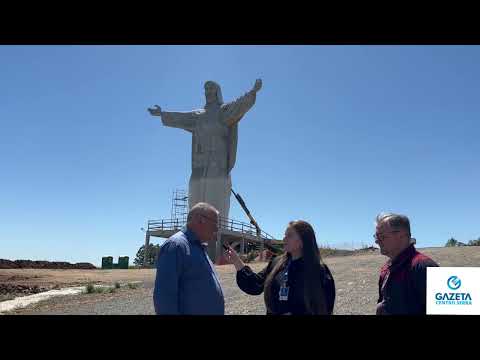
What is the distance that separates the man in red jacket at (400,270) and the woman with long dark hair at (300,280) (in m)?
0.43

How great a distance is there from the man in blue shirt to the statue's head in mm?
18820

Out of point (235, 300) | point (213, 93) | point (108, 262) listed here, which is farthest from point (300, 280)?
point (108, 262)

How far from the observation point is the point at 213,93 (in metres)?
21.9

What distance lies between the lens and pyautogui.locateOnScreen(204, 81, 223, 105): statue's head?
71.4 ft

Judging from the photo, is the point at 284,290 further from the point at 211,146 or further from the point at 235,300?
the point at 211,146

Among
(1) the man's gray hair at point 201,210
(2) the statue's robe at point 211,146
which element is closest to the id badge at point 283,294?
(1) the man's gray hair at point 201,210

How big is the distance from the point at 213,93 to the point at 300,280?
19280 millimetres

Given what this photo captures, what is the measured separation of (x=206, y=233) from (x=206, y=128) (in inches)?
734

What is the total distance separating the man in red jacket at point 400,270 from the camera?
10.0 feet
